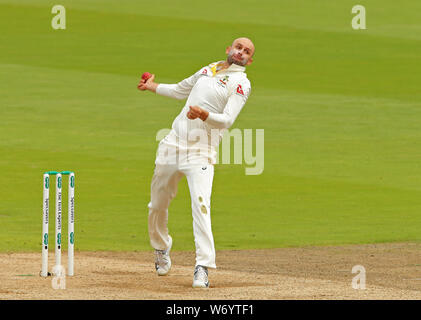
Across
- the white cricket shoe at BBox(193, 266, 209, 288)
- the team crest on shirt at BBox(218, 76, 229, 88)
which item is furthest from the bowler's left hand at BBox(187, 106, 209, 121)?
the white cricket shoe at BBox(193, 266, 209, 288)

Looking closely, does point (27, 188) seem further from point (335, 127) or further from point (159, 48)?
point (159, 48)

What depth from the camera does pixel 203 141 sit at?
464 inches

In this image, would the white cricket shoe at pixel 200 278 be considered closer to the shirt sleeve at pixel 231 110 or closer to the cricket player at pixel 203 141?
the cricket player at pixel 203 141

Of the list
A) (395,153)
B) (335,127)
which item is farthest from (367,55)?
(395,153)

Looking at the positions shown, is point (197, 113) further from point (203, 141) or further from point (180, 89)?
point (180, 89)

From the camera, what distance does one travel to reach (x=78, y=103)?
92.5ft

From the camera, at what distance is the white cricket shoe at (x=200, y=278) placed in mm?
11414

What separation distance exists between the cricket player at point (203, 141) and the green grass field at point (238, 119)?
134 inches

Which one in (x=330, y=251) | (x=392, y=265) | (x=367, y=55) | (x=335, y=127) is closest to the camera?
(x=392, y=265)

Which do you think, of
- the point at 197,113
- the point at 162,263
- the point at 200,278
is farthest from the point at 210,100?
the point at 162,263

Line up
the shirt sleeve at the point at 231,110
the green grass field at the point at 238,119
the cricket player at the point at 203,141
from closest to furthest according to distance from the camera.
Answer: the shirt sleeve at the point at 231,110
the cricket player at the point at 203,141
the green grass field at the point at 238,119

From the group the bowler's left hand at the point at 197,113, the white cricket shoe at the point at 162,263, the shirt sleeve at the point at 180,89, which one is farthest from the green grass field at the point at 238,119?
the bowler's left hand at the point at 197,113

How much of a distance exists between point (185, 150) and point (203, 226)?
80 centimetres

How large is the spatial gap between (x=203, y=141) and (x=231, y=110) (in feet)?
1.69
